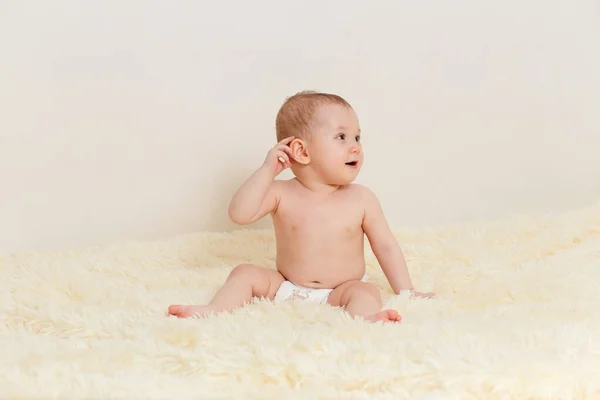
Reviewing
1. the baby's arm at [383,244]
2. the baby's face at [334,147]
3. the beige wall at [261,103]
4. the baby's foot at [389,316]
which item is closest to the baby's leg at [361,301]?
the baby's foot at [389,316]

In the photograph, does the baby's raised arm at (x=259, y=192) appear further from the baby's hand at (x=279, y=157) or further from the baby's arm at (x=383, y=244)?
the baby's arm at (x=383, y=244)

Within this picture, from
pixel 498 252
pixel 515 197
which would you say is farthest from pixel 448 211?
pixel 498 252

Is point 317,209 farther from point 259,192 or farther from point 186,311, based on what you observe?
point 186,311

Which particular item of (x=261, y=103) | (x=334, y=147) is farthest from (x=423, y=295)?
(x=261, y=103)

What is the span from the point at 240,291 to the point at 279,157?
11.4 inches

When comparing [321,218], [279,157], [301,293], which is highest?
[279,157]

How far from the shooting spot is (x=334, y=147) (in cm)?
146

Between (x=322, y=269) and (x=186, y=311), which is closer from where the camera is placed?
(x=186, y=311)

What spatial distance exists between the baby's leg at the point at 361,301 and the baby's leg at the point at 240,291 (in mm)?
123

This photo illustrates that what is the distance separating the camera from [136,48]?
186 centimetres

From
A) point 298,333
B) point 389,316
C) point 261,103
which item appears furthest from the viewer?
point 261,103

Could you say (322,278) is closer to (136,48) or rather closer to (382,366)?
(382,366)

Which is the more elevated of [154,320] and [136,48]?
[136,48]

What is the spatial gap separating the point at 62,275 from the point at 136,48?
657mm
